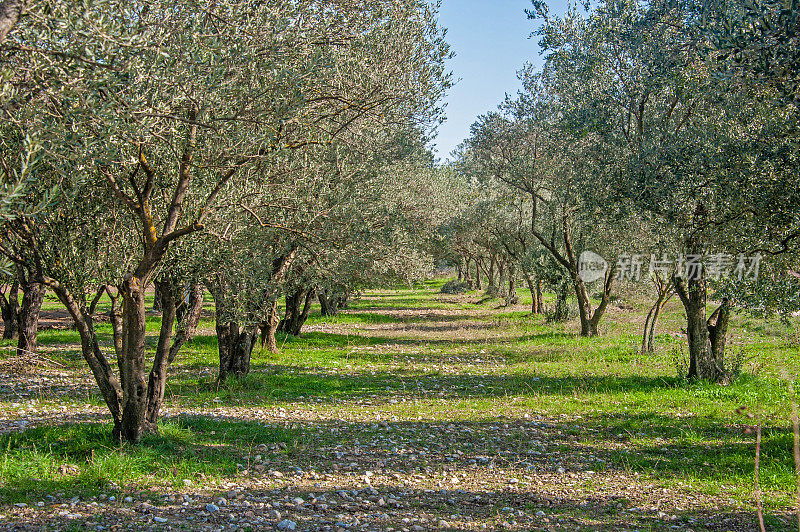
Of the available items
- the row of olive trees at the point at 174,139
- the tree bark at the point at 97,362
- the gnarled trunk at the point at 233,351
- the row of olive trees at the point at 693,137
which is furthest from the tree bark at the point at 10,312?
the row of olive trees at the point at 693,137

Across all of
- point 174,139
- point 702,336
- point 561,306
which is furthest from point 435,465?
point 561,306

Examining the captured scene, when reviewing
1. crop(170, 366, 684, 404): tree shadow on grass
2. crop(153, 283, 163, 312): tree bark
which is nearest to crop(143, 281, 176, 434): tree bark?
crop(153, 283, 163, 312): tree bark

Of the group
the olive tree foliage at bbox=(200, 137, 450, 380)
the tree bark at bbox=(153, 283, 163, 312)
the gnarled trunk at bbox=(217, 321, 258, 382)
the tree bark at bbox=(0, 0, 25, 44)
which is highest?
the tree bark at bbox=(0, 0, 25, 44)

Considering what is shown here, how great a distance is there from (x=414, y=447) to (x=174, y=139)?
670 centimetres

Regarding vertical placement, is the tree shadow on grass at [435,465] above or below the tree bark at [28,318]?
below

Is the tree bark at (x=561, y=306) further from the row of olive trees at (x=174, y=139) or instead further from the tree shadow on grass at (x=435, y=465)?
the row of olive trees at (x=174, y=139)

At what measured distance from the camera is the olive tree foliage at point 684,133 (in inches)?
450

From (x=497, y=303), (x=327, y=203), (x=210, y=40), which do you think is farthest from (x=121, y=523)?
(x=497, y=303)

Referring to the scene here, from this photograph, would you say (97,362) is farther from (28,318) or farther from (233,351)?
(28,318)

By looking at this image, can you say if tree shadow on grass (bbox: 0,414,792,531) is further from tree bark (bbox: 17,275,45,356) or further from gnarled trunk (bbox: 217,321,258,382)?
tree bark (bbox: 17,275,45,356)

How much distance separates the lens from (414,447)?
11.3m

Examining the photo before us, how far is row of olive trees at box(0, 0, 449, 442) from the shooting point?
21.3ft

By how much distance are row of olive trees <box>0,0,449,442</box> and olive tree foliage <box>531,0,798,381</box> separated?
5.33 metres

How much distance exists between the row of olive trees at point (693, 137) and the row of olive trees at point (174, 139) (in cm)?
534
